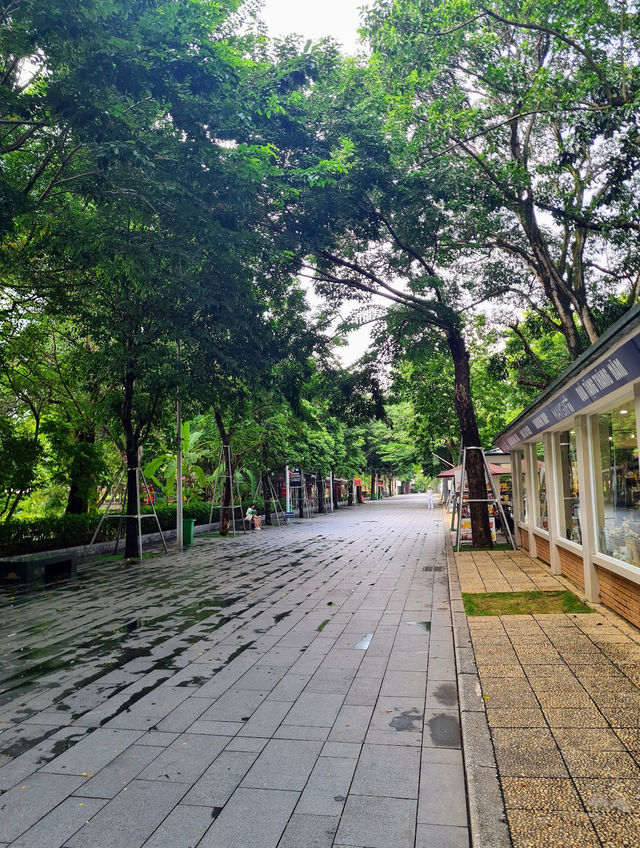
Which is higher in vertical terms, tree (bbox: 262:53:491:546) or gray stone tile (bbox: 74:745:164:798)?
tree (bbox: 262:53:491:546)

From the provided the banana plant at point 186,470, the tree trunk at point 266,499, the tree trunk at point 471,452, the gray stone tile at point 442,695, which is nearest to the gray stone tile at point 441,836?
the gray stone tile at point 442,695

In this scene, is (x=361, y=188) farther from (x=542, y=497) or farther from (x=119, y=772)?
(x=119, y=772)

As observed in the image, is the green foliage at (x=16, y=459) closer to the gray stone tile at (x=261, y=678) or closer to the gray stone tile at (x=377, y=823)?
the gray stone tile at (x=261, y=678)

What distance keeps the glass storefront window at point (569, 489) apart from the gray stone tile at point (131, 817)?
23.1 ft

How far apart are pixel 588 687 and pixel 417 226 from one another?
1128 centimetres

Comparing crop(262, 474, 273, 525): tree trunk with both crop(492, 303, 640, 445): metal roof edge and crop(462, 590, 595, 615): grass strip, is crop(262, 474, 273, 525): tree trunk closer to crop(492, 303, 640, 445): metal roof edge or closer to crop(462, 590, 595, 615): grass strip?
crop(462, 590, 595, 615): grass strip

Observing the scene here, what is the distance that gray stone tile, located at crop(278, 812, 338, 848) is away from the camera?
3010mm

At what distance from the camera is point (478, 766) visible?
3.64 metres

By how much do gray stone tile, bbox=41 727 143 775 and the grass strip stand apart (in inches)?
199

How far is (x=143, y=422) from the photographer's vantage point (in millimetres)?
16375

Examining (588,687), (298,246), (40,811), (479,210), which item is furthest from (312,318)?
(40,811)

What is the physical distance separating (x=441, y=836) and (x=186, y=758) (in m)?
1.79

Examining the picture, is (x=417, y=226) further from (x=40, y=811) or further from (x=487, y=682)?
(x=40, y=811)

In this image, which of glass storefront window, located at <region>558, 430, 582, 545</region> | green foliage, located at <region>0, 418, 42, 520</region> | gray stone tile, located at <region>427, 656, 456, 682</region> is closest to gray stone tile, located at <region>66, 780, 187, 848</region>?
gray stone tile, located at <region>427, 656, 456, 682</region>
